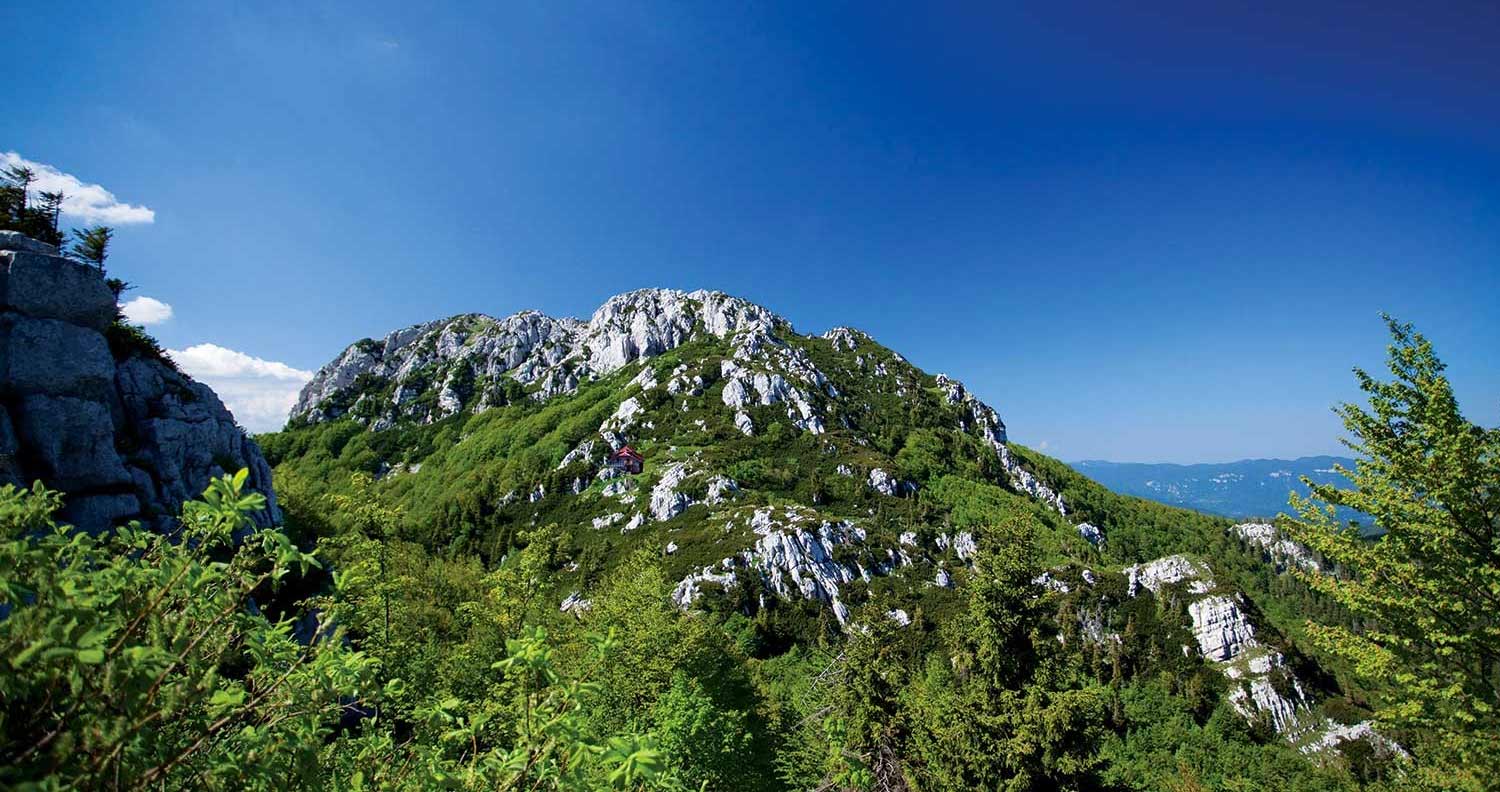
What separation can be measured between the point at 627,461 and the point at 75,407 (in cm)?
8161

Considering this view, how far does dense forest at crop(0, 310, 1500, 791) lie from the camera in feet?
8.50

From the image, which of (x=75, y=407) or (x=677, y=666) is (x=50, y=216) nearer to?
(x=75, y=407)

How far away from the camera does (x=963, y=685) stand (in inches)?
717

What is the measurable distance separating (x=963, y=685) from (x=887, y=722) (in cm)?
348

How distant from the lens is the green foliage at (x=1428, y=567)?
902 cm

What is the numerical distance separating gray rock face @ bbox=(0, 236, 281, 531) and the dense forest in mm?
4987

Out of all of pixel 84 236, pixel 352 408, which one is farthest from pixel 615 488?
pixel 352 408

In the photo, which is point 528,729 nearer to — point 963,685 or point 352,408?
point 963,685

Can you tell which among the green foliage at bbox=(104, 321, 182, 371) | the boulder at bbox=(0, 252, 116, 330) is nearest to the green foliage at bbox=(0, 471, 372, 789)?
the boulder at bbox=(0, 252, 116, 330)

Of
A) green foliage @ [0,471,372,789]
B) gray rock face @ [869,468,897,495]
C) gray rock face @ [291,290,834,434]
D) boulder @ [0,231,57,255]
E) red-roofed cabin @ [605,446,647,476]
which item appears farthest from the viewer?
gray rock face @ [291,290,834,434]

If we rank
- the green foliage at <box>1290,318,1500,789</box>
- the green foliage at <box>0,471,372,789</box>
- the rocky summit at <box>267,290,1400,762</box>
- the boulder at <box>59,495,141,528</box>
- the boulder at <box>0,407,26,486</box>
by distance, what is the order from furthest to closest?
the rocky summit at <box>267,290,1400,762</box> < the boulder at <box>59,495,141,528</box> < the boulder at <box>0,407,26,486</box> < the green foliage at <box>1290,318,1500,789</box> < the green foliage at <box>0,471,372,789</box>

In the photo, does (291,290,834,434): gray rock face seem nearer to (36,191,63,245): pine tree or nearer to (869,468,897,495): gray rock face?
(869,468,897,495): gray rock face

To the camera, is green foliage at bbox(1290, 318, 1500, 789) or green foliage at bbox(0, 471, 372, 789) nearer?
green foliage at bbox(0, 471, 372, 789)

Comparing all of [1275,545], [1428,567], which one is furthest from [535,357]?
[1275,545]
